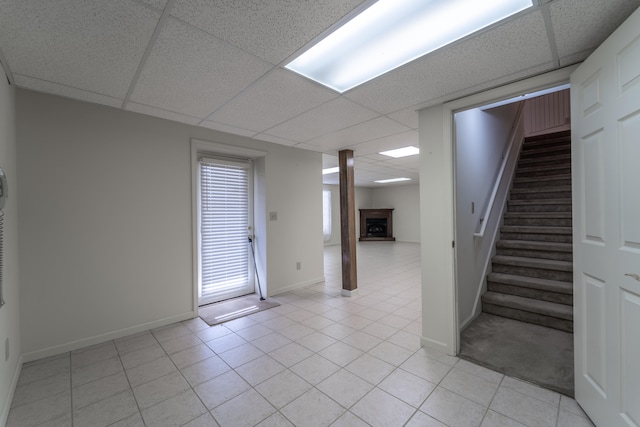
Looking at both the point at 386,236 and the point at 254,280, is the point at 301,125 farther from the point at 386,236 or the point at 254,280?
the point at 386,236

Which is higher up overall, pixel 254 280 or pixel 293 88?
pixel 293 88

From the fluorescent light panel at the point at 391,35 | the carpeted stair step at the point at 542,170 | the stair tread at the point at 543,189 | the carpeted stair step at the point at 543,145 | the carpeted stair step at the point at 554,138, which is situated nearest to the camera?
the fluorescent light panel at the point at 391,35

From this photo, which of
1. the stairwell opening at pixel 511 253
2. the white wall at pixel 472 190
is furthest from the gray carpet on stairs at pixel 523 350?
the white wall at pixel 472 190

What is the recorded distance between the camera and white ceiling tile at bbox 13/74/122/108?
201 cm

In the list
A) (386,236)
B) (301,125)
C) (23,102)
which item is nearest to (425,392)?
(301,125)

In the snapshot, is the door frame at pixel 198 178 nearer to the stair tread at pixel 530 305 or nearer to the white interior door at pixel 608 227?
the stair tread at pixel 530 305

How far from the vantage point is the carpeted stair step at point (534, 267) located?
10.0 feet

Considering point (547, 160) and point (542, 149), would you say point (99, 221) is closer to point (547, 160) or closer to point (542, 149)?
point (547, 160)

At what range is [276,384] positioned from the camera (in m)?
1.99

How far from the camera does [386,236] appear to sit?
11234 mm

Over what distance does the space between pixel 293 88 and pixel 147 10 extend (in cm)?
103

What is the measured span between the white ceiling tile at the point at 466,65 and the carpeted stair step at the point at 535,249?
2.51 metres

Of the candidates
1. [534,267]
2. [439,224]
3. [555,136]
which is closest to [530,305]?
[534,267]

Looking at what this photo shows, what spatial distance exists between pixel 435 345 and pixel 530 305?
4.40 feet
